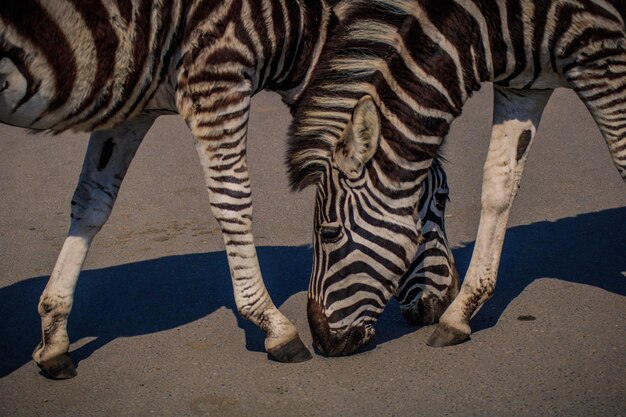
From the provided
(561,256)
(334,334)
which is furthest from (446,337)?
(561,256)

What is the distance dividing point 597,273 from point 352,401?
2172mm

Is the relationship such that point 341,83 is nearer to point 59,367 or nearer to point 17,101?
point 17,101

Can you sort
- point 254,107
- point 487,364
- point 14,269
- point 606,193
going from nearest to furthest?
1. point 487,364
2. point 14,269
3. point 606,193
4. point 254,107

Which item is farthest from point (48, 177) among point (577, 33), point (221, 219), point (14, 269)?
point (577, 33)

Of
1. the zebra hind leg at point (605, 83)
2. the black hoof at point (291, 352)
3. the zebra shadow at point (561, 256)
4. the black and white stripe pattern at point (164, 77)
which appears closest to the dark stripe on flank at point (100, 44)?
the black and white stripe pattern at point (164, 77)

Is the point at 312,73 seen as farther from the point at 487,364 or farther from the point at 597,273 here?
the point at 597,273

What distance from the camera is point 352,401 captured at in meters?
4.41

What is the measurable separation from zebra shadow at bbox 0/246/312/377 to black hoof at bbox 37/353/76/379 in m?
0.16

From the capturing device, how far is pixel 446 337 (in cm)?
497

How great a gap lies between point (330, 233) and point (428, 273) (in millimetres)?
894

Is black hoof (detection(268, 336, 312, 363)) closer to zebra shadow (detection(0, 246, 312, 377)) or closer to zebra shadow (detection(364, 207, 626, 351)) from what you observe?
zebra shadow (detection(0, 246, 312, 377))

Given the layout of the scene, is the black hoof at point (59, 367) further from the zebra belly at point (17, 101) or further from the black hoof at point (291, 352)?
the zebra belly at point (17, 101)

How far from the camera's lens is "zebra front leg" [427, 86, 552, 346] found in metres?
5.17

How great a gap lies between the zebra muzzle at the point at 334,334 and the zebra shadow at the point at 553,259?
9.2 inches
